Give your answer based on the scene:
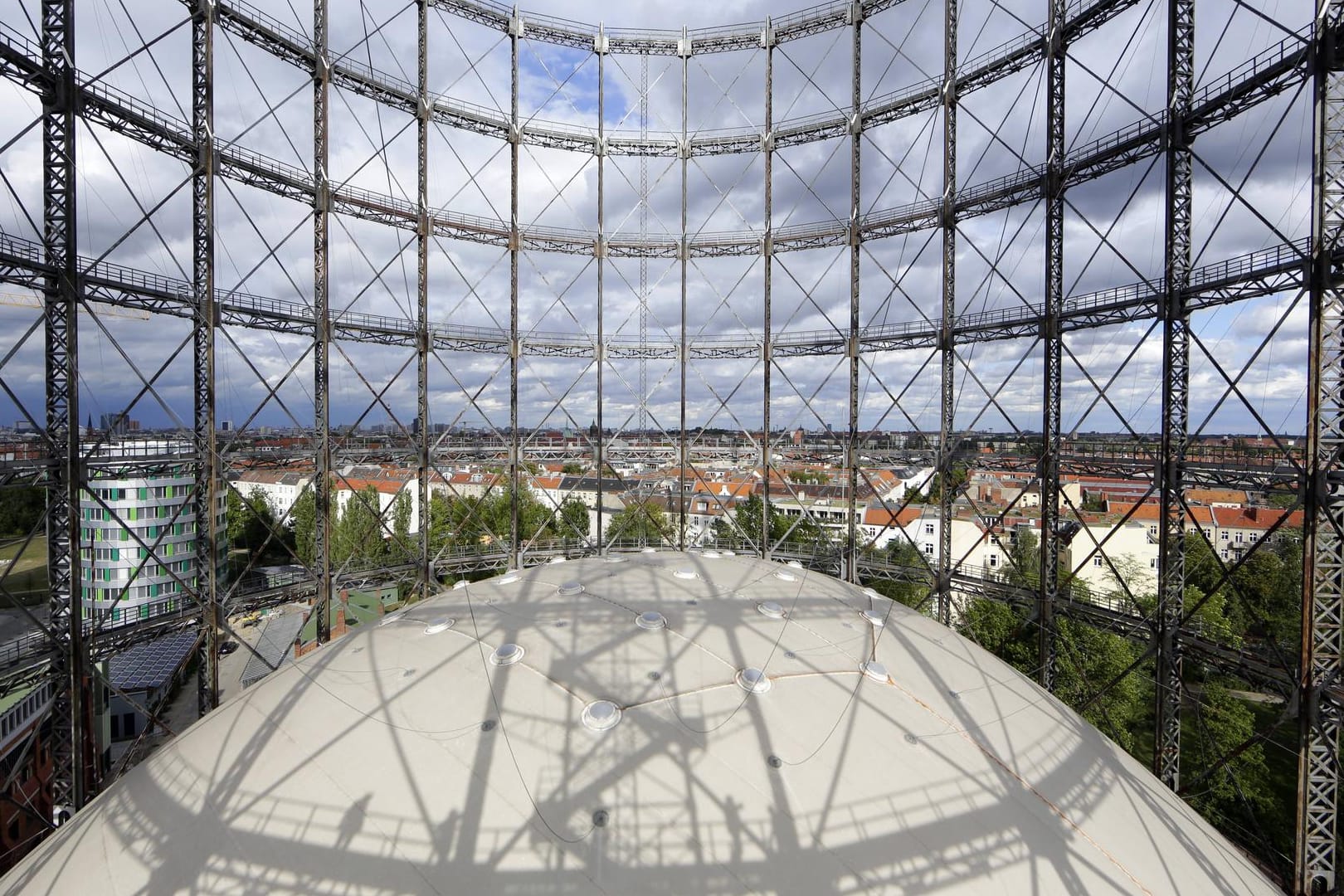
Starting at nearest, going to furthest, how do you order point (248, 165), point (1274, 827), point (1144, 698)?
point (248, 165) → point (1274, 827) → point (1144, 698)

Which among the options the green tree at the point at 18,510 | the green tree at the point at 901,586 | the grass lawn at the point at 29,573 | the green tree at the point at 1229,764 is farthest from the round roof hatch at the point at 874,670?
the green tree at the point at 18,510

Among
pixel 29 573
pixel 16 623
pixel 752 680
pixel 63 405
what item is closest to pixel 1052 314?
pixel 752 680

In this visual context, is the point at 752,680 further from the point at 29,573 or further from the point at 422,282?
the point at 29,573

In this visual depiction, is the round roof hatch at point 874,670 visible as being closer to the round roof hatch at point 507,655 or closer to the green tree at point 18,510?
the round roof hatch at point 507,655

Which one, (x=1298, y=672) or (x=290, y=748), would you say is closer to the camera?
(x=290, y=748)

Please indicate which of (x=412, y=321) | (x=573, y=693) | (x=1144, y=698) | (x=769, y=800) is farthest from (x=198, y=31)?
(x=1144, y=698)

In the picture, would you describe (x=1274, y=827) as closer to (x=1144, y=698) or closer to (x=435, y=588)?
(x=1144, y=698)

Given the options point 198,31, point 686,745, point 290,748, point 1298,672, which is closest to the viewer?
point 686,745
